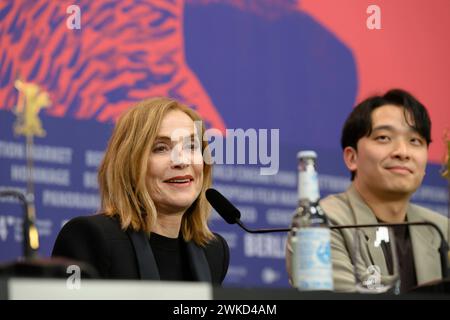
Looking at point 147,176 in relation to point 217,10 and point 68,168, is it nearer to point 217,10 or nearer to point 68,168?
point 68,168

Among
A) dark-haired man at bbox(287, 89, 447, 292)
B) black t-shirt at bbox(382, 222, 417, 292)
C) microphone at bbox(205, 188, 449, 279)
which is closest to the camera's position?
black t-shirt at bbox(382, 222, 417, 292)

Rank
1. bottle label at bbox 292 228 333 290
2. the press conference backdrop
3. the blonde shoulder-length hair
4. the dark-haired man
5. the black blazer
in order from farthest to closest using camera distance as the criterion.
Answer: the press conference backdrop < the dark-haired man < the blonde shoulder-length hair < the black blazer < bottle label at bbox 292 228 333 290

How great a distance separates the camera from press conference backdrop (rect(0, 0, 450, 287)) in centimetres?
318

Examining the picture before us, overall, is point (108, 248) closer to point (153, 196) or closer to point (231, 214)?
point (153, 196)

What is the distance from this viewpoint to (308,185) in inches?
72.1

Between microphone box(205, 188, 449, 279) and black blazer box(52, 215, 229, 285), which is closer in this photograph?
microphone box(205, 188, 449, 279)

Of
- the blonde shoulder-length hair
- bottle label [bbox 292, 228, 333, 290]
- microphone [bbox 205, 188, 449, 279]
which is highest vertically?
the blonde shoulder-length hair

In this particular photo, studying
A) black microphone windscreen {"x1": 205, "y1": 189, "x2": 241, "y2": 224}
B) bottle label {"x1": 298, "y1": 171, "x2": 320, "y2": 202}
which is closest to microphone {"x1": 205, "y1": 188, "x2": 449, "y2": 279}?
black microphone windscreen {"x1": 205, "y1": 189, "x2": 241, "y2": 224}

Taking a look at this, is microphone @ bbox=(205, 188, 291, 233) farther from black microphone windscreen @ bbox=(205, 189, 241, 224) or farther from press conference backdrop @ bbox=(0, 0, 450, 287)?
press conference backdrop @ bbox=(0, 0, 450, 287)

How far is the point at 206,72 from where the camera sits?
3.67 meters

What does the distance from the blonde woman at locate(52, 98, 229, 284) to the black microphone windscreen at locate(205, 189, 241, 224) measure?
44cm

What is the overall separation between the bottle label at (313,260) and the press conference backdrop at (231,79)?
1.57m

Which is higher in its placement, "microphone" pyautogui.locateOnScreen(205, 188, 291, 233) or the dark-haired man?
the dark-haired man
